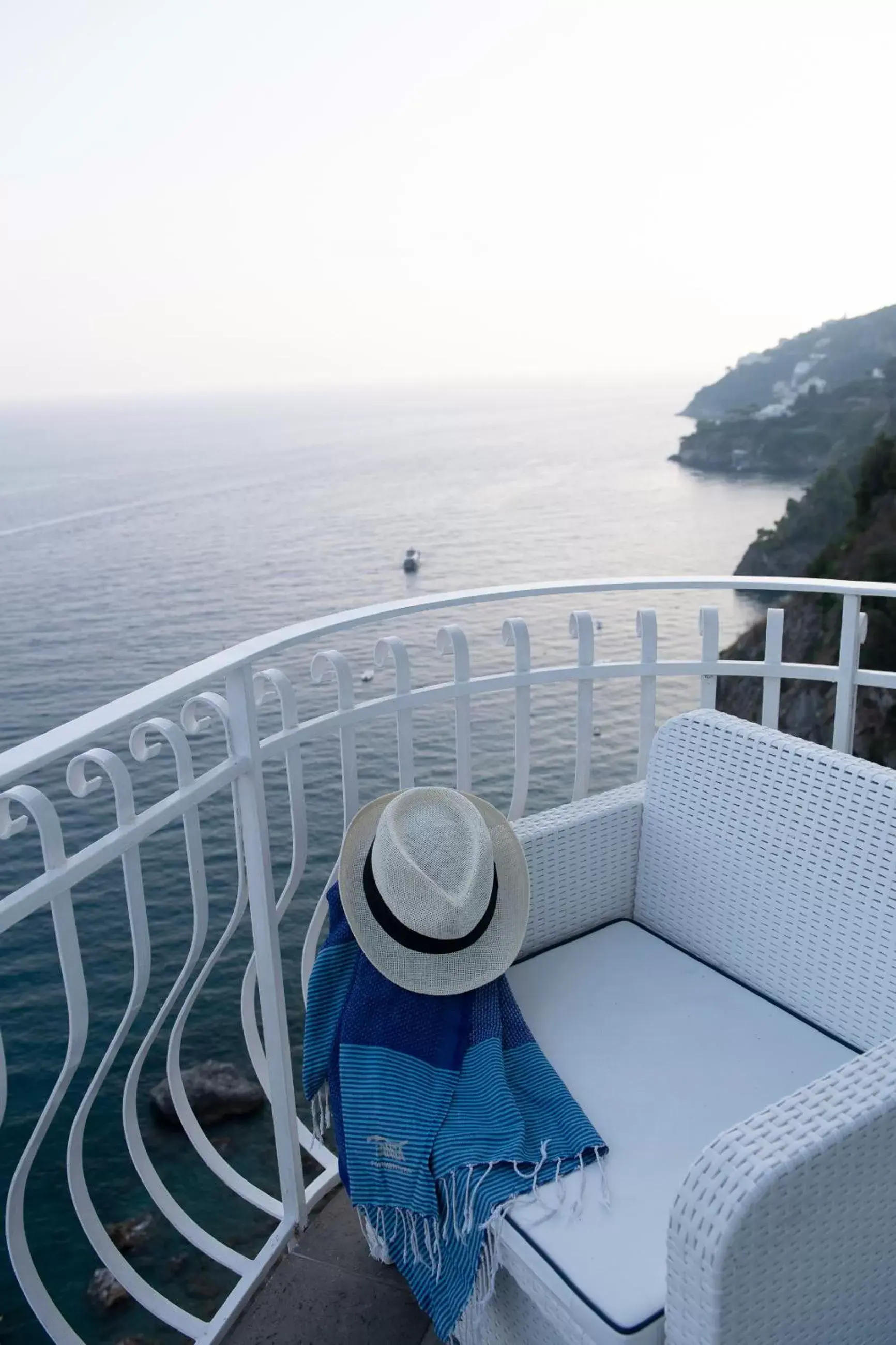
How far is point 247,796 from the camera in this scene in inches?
65.1

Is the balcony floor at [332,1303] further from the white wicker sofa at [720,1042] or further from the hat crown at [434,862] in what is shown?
the hat crown at [434,862]

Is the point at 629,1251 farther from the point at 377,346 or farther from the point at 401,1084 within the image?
the point at 377,346

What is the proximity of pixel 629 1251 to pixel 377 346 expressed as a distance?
216 feet

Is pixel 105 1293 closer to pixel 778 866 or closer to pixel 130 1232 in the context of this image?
pixel 130 1232

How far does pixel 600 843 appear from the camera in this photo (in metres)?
1.83

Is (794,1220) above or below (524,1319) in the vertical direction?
above

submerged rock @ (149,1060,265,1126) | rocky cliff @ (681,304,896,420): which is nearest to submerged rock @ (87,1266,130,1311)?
submerged rock @ (149,1060,265,1126)

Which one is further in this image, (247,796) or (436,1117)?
(247,796)

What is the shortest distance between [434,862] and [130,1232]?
11699 millimetres

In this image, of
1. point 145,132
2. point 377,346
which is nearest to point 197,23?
point 145,132

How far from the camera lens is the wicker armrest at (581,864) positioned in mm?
1769

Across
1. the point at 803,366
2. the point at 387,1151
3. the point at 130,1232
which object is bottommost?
the point at 130,1232

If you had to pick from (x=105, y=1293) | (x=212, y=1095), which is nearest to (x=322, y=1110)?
(x=105, y=1293)

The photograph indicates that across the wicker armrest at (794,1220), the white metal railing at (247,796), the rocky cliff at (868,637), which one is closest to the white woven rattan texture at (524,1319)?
the wicker armrest at (794,1220)
